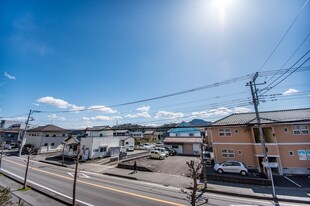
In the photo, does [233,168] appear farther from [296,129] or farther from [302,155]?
[296,129]

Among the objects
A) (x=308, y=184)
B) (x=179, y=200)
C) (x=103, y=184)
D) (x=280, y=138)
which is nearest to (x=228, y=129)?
(x=280, y=138)

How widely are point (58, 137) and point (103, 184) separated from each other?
36767 millimetres

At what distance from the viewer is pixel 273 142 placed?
20203 millimetres

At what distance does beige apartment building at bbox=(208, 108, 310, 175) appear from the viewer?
60.8 feet

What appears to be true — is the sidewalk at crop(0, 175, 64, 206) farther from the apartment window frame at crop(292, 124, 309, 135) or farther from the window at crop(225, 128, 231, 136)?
the apartment window frame at crop(292, 124, 309, 135)

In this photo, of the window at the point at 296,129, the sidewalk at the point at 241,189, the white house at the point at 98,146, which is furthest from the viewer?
the white house at the point at 98,146

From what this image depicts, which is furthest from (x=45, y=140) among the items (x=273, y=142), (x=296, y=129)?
(x=296, y=129)

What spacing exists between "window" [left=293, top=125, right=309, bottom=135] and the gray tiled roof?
966 millimetres

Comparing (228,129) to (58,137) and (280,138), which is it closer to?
(280,138)

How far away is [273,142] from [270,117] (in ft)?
11.7

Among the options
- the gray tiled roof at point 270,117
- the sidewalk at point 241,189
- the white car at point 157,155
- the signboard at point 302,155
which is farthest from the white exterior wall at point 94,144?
the signboard at point 302,155

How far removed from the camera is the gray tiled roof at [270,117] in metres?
19.8

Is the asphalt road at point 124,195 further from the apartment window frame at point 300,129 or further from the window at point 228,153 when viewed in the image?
the apartment window frame at point 300,129

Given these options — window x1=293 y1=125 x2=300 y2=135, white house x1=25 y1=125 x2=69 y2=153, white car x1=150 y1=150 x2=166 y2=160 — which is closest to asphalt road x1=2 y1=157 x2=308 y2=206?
window x1=293 y1=125 x2=300 y2=135
